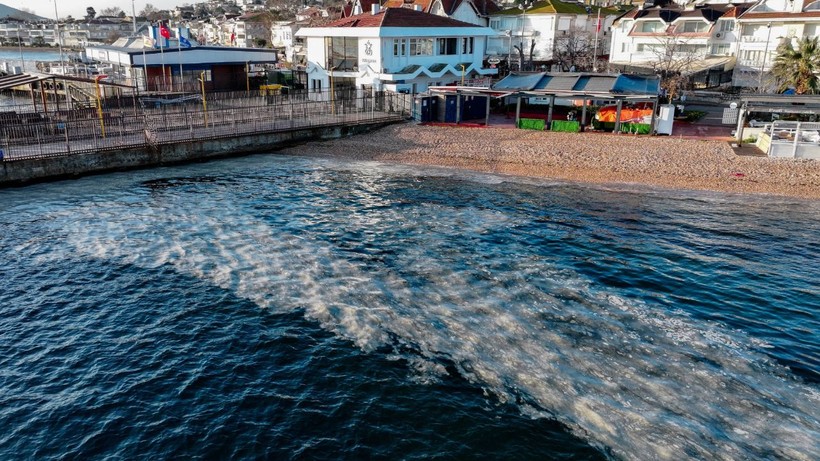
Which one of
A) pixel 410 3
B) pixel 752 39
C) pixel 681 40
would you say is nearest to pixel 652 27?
pixel 681 40

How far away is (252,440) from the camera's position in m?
13.2

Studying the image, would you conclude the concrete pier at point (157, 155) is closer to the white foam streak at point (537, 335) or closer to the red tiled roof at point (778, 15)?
the white foam streak at point (537, 335)

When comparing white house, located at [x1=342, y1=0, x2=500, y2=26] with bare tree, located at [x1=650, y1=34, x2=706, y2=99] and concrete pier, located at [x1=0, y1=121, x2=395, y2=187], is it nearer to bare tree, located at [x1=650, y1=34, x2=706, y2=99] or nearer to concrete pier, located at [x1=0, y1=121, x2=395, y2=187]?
bare tree, located at [x1=650, y1=34, x2=706, y2=99]

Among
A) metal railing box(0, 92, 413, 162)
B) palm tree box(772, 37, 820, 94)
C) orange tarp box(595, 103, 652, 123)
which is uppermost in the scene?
palm tree box(772, 37, 820, 94)

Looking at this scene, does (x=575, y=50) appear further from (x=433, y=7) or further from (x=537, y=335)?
(x=537, y=335)

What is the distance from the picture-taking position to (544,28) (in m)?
91.9

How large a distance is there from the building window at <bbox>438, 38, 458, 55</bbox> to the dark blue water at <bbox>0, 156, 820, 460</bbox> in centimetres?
3373

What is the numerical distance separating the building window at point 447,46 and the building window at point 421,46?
1262 mm

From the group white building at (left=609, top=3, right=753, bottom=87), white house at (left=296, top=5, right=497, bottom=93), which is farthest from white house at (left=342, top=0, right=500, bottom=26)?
white building at (left=609, top=3, right=753, bottom=87)

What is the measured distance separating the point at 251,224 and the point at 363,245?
5.87 m

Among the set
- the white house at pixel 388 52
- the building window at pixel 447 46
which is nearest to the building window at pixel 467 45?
the white house at pixel 388 52

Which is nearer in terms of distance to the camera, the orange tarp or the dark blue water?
the dark blue water

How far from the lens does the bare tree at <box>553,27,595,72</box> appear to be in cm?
8081

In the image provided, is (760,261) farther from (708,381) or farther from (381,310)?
(381,310)
